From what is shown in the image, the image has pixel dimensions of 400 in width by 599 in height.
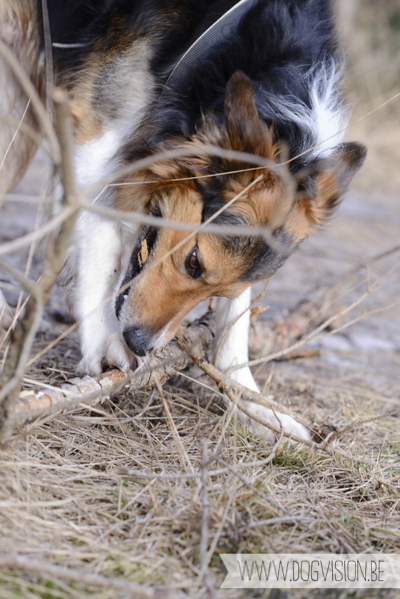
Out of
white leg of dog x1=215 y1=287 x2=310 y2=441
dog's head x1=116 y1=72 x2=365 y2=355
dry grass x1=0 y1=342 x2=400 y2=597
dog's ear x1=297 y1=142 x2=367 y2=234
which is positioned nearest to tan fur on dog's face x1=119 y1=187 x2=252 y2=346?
dog's head x1=116 y1=72 x2=365 y2=355

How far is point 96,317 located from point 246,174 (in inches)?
37.7

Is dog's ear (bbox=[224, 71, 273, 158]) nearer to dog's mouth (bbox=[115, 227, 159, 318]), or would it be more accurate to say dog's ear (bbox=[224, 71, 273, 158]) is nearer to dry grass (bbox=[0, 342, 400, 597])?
dog's mouth (bbox=[115, 227, 159, 318])

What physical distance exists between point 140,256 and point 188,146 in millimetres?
544

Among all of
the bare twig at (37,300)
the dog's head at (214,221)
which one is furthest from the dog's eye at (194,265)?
the bare twig at (37,300)

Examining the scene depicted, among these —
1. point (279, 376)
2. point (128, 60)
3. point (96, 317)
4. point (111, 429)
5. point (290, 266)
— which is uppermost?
point (128, 60)

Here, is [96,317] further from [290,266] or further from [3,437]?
[290,266]

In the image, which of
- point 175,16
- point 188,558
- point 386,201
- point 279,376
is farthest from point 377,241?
point 188,558

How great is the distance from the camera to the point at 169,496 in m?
1.44

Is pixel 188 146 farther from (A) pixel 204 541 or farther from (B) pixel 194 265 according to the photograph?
(A) pixel 204 541

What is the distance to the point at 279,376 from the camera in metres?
2.80

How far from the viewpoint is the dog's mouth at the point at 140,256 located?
2.17 metres

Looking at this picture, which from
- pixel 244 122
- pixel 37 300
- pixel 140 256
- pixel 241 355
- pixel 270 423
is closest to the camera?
pixel 37 300

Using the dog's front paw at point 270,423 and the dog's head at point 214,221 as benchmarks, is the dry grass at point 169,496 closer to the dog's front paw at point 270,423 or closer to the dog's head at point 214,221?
the dog's front paw at point 270,423

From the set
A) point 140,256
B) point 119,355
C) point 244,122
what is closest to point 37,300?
point 119,355
